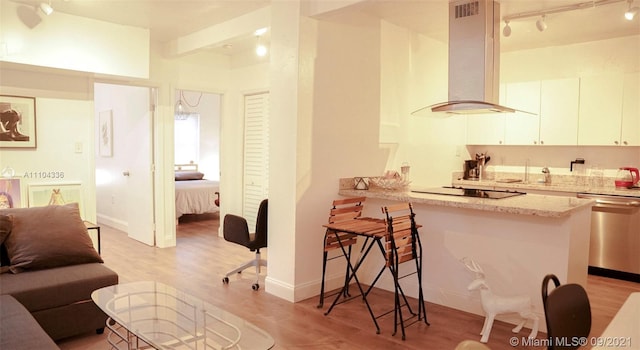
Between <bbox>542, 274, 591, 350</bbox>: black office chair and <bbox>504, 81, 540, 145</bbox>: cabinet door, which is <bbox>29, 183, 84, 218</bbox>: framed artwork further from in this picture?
<bbox>504, 81, 540, 145</bbox>: cabinet door

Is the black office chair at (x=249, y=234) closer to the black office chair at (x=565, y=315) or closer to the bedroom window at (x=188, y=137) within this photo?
the black office chair at (x=565, y=315)

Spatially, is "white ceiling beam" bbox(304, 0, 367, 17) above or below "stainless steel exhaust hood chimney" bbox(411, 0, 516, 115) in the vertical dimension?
above

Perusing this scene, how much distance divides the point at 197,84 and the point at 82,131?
5.42 feet

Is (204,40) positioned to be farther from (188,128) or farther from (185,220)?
(188,128)

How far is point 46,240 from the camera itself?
3.08 metres

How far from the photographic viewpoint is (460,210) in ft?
11.5

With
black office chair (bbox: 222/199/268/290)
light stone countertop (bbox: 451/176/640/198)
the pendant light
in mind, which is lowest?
black office chair (bbox: 222/199/268/290)

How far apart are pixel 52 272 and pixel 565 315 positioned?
3007 millimetres

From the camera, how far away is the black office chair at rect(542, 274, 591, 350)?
1.34m

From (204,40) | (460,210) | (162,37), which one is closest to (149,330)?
(460,210)

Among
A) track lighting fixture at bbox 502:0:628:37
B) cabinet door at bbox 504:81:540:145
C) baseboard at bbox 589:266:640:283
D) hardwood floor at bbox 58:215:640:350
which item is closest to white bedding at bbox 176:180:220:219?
hardwood floor at bbox 58:215:640:350

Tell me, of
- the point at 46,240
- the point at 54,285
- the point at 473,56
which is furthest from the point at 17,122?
the point at 473,56

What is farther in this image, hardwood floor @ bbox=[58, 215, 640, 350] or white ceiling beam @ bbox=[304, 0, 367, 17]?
white ceiling beam @ bbox=[304, 0, 367, 17]

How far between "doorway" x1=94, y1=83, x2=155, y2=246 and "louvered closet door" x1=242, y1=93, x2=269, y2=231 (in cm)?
121
